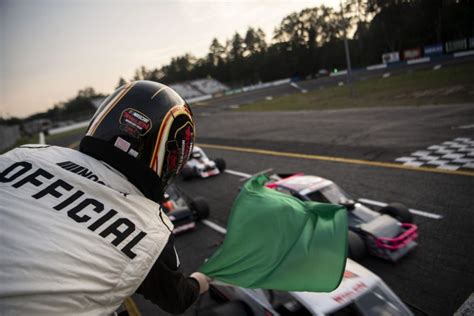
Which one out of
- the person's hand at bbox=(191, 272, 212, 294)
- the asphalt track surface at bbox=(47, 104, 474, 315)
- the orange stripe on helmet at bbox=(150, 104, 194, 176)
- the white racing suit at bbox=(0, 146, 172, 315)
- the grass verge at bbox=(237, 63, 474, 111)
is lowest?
the asphalt track surface at bbox=(47, 104, 474, 315)

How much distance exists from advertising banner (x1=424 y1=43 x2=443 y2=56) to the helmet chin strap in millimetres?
43982

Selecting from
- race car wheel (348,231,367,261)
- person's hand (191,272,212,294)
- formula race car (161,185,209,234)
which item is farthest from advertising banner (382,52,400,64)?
person's hand (191,272,212,294)

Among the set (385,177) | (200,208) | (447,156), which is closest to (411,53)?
(447,156)

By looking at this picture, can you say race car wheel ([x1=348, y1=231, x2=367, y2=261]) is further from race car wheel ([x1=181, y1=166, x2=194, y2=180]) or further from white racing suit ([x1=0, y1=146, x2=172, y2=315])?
race car wheel ([x1=181, y1=166, x2=194, y2=180])

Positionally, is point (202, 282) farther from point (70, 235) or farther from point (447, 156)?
point (447, 156)

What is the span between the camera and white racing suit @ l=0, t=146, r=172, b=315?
91 cm

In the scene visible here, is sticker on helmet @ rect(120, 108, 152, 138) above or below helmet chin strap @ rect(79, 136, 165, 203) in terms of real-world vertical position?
above

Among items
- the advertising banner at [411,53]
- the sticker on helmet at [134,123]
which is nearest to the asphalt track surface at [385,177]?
the sticker on helmet at [134,123]

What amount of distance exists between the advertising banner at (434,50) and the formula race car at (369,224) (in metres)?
39.5

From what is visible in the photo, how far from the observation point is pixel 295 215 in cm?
344

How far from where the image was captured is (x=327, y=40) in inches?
Result: 2648

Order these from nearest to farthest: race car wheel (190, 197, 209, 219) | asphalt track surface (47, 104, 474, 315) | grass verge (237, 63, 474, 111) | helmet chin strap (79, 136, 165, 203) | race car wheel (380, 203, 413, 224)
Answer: helmet chin strap (79, 136, 165, 203), asphalt track surface (47, 104, 474, 315), race car wheel (380, 203, 413, 224), race car wheel (190, 197, 209, 219), grass verge (237, 63, 474, 111)

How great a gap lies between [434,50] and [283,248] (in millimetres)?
43590

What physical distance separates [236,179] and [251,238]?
731cm
